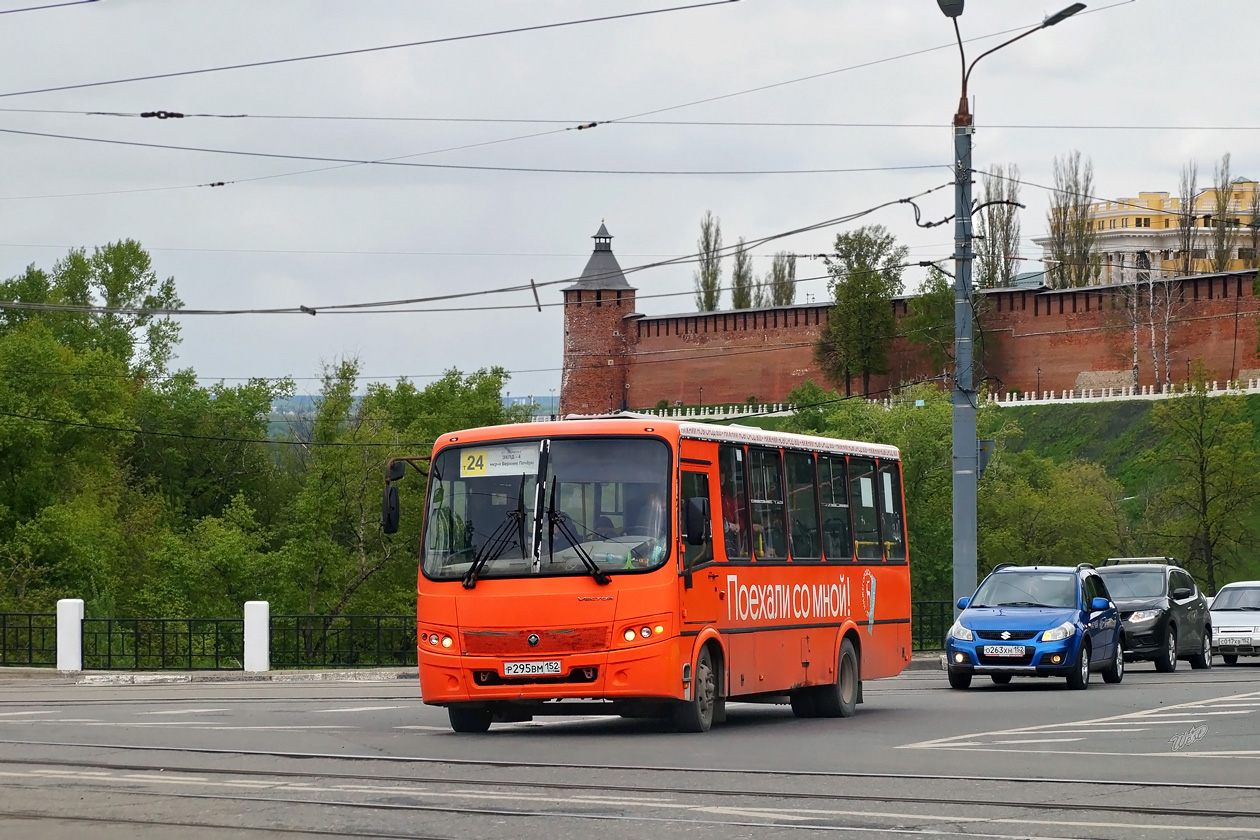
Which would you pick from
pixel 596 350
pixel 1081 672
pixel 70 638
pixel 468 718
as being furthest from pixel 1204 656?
pixel 596 350

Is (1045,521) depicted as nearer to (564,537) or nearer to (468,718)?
(468,718)

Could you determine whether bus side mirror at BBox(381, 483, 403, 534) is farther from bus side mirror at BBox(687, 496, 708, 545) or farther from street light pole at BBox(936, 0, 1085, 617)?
street light pole at BBox(936, 0, 1085, 617)

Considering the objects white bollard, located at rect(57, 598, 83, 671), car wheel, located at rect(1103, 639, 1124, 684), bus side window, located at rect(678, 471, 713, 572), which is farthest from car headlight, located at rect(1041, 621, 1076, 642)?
white bollard, located at rect(57, 598, 83, 671)

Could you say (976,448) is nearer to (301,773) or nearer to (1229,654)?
(1229,654)

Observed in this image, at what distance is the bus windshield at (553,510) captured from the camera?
1470cm

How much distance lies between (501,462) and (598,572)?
1.33 metres

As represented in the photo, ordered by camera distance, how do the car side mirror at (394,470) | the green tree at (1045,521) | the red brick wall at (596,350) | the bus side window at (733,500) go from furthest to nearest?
1. the red brick wall at (596,350)
2. the green tree at (1045,521)
3. the bus side window at (733,500)
4. the car side mirror at (394,470)

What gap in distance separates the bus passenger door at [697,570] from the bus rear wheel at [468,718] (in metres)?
1.99

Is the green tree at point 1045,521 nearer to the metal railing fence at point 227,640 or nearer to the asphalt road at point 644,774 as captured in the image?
the metal railing fence at point 227,640

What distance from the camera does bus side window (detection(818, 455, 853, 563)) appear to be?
17.9 m

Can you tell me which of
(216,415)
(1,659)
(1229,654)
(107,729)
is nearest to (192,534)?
(216,415)

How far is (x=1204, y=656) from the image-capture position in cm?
2853

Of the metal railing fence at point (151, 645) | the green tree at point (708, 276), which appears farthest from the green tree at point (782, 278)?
the metal railing fence at point (151, 645)
